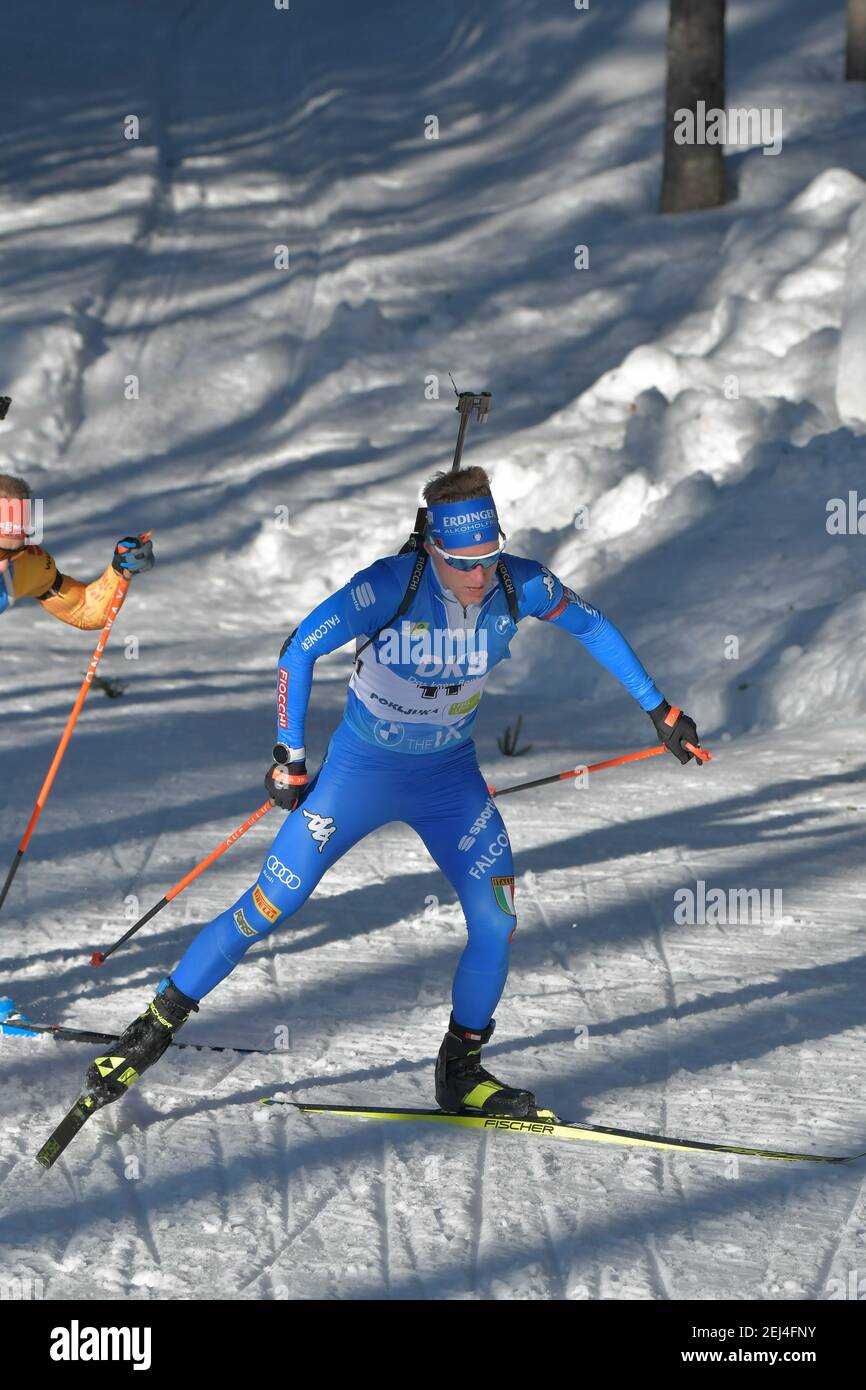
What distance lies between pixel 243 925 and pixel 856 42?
16098 millimetres

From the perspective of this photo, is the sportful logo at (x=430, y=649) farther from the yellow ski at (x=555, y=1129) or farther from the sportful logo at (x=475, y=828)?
the yellow ski at (x=555, y=1129)

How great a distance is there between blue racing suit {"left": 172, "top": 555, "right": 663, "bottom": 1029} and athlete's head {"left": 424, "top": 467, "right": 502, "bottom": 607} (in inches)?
3.7

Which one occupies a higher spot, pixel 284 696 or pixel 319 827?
pixel 284 696

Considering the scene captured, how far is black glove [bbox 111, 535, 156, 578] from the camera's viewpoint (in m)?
5.93

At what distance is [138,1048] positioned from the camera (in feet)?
16.9

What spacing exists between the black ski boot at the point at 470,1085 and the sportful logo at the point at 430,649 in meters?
1.23

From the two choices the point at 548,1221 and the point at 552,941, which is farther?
the point at 552,941

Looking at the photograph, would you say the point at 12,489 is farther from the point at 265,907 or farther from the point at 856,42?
the point at 856,42

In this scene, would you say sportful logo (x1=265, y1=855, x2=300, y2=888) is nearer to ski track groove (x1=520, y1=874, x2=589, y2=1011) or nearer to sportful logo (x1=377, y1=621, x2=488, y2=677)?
sportful logo (x1=377, y1=621, x2=488, y2=677)

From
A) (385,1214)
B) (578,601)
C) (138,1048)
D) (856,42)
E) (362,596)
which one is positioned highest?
(856,42)

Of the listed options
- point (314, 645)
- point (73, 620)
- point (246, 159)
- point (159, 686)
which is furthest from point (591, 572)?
point (246, 159)

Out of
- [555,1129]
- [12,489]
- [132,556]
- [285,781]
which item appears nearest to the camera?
[285,781]
